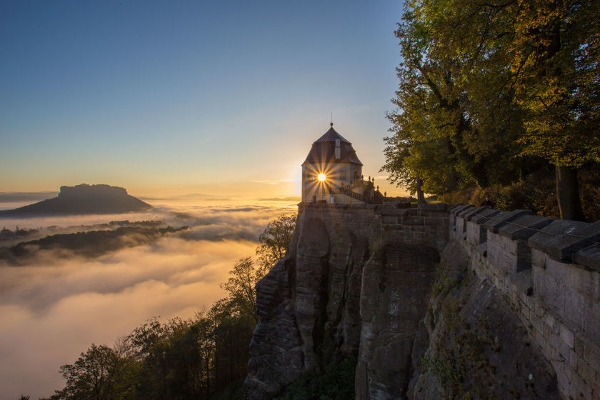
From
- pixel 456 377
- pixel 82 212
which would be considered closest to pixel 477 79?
pixel 456 377

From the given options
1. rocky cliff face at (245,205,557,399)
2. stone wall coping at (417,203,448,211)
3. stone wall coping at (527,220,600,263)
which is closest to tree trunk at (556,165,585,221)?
rocky cliff face at (245,205,557,399)

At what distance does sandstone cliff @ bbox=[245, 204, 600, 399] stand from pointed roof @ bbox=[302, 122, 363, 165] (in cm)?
2254

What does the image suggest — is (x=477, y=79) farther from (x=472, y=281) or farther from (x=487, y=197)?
(x=472, y=281)

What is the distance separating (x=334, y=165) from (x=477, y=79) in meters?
29.2

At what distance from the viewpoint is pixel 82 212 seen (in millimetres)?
161375

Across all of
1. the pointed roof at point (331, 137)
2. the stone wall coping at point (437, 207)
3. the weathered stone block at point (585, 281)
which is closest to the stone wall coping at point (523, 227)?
the weathered stone block at point (585, 281)

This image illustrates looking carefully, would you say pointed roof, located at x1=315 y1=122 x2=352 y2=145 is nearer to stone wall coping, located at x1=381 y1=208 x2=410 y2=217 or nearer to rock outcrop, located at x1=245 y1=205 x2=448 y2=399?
rock outcrop, located at x1=245 y1=205 x2=448 y2=399

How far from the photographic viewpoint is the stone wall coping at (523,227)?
3.87 metres

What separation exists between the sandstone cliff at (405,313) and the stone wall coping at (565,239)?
36cm

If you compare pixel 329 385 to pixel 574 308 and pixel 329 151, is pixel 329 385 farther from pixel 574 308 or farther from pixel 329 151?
pixel 329 151

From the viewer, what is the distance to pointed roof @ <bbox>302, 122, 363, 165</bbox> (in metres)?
38.2

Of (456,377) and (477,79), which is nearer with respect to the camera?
(456,377)

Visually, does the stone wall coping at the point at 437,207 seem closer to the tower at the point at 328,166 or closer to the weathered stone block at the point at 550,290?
the weathered stone block at the point at 550,290

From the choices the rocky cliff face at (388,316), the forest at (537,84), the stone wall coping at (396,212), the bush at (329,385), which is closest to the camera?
the rocky cliff face at (388,316)
